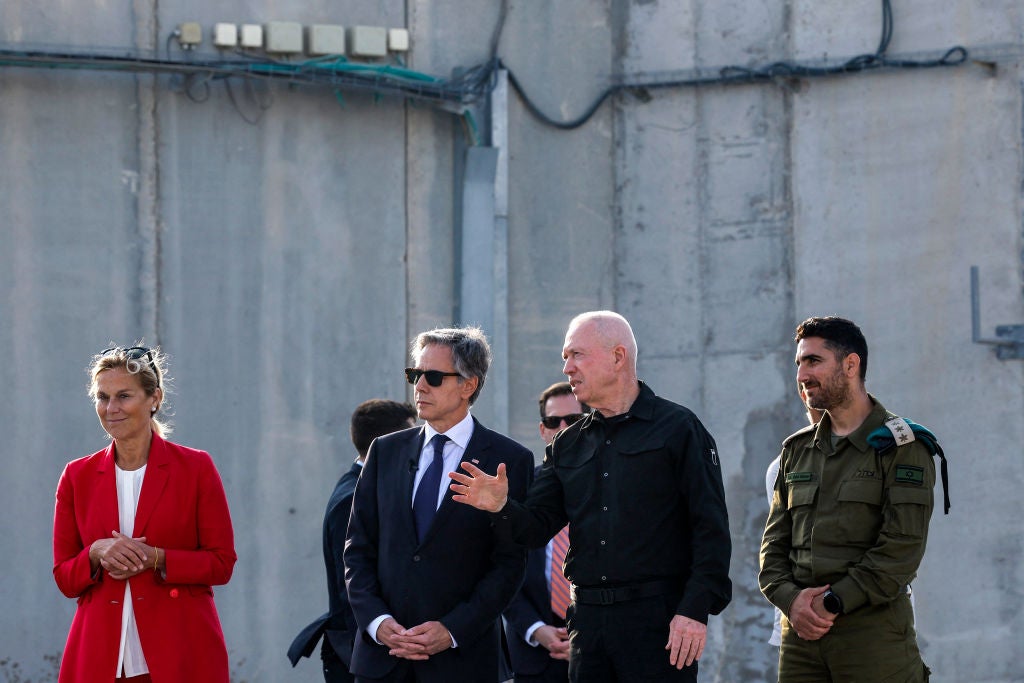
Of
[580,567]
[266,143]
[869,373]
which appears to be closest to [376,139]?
[266,143]

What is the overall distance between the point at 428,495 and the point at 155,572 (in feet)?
2.97

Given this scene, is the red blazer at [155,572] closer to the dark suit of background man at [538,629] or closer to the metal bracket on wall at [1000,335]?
the dark suit of background man at [538,629]

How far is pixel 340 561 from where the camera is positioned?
506cm

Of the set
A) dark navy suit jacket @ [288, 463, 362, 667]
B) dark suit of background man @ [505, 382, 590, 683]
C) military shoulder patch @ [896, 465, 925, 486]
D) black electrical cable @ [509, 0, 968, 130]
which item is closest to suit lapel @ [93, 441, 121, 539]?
dark navy suit jacket @ [288, 463, 362, 667]

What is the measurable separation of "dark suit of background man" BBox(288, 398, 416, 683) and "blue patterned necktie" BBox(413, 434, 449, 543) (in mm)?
760

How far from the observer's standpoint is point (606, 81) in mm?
8234

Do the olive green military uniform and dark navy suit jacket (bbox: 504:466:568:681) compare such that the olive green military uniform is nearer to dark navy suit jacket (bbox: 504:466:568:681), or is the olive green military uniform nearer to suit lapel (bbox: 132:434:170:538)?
dark navy suit jacket (bbox: 504:466:568:681)

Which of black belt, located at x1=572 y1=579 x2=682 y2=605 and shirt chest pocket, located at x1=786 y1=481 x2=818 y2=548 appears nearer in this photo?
black belt, located at x1=572 y1=579 x2=682 y2=605

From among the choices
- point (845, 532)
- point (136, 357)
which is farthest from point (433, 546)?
point (845, 532)

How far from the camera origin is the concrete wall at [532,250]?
723 centimetres

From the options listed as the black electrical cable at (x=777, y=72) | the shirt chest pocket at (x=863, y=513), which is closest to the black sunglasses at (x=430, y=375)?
the shirt chest pocket at (x=863, y=513)

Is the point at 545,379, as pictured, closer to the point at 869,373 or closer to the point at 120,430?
the point at 869,373

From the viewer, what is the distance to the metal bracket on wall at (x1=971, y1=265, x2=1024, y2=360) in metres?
7.27

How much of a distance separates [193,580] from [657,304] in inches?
170
